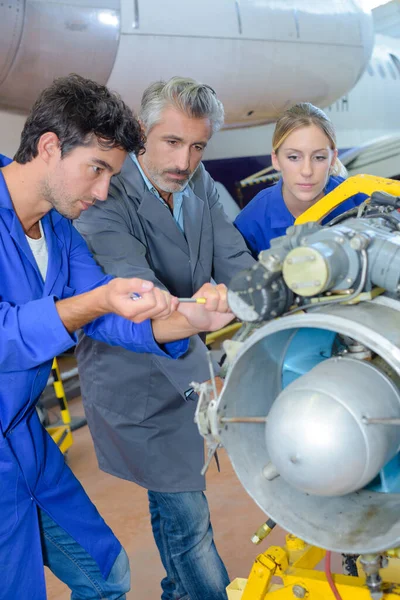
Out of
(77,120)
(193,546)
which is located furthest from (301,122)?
(193,546)

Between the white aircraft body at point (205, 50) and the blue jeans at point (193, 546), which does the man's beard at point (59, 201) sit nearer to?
the blue jeans at point (193, 546)

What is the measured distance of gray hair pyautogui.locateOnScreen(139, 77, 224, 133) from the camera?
1.45m

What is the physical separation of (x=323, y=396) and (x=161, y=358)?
79 cm

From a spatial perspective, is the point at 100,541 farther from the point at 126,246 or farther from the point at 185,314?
the point at 126,246

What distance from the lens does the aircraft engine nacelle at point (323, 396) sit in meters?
Result: 0.74

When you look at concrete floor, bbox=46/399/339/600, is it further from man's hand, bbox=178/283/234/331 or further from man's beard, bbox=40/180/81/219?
man's beard, bbox=40/180/81/219

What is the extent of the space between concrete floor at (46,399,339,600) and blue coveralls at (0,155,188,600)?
80 cm

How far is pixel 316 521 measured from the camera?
0.85 m

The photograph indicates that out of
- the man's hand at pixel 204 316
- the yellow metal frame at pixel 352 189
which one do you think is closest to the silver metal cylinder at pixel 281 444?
the man's hand at pixel 204 316

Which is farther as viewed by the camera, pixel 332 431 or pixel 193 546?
pixel 193 546

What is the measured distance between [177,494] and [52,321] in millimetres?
729

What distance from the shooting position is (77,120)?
1.22 metres

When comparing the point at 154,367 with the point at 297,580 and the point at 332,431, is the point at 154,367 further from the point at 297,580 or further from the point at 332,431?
the point at 332,431

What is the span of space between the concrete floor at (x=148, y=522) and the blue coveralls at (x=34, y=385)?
80cm
